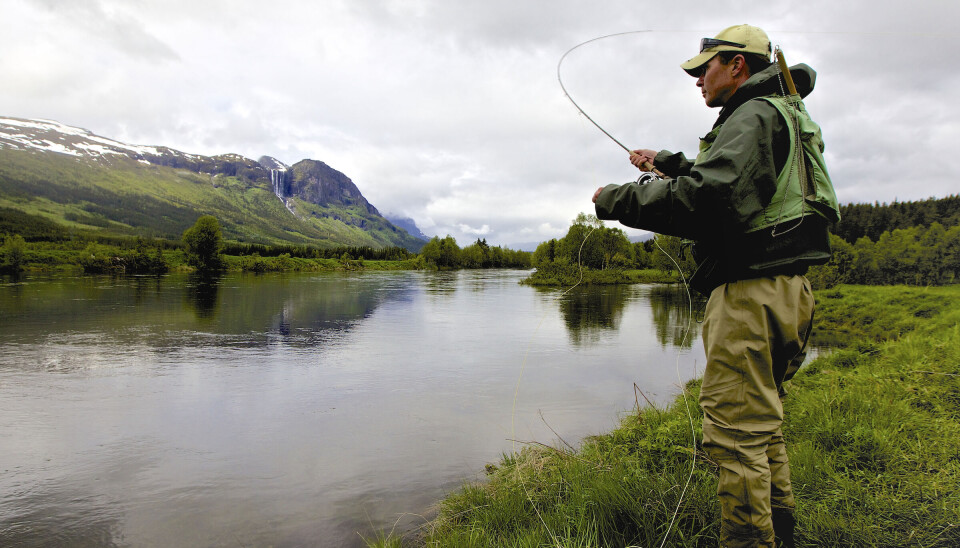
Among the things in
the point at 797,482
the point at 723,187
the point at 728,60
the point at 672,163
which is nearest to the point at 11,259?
the point at 672,163

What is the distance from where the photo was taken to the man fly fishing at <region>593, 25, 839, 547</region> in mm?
1919

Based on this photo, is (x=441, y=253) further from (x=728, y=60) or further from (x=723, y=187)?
(x=723, y=187)

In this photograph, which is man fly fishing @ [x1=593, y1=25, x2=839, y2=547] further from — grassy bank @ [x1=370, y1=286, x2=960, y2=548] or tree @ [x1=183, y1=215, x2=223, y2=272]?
tree @ [x1=183, y1=215, x2=223, y2=272]

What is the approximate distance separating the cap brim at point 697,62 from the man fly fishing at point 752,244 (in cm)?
27

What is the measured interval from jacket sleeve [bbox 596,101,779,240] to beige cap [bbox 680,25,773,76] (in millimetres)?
451

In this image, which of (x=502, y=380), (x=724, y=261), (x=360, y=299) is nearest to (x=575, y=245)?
(x=360, y=299)

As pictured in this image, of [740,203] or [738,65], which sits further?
[738,65]

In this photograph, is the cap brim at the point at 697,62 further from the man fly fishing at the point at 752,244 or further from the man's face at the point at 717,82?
the man fly fishing at the point at 752,244

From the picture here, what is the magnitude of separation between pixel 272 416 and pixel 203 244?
63.6 meters

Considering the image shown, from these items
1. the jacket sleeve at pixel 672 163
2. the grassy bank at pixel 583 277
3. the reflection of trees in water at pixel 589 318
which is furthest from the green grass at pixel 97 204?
the jacket sleeve at pixel 672 163

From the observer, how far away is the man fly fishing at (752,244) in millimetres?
1919

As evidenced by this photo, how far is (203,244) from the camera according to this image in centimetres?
6100

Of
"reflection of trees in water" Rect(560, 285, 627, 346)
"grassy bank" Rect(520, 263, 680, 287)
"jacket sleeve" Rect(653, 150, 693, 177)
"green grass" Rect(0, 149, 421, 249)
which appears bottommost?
"reflection of trees in water" Rect(560, 285, 627, 346)

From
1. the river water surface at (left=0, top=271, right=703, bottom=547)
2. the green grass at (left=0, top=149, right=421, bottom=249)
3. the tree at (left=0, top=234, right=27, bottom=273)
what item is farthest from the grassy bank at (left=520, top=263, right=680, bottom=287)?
the green grass at (left=0, top=149, right=421, bottom=249)
